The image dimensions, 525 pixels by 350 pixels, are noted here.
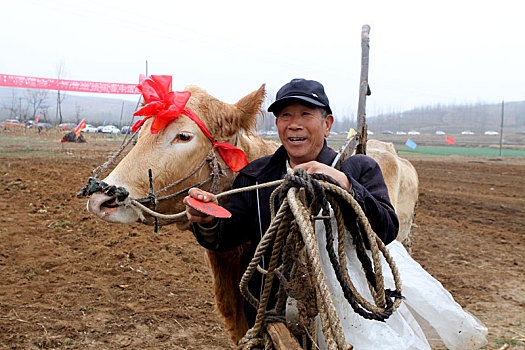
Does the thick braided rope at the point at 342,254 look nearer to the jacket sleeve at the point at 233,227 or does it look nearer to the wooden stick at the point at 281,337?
the wooden stick at the point at 281,337

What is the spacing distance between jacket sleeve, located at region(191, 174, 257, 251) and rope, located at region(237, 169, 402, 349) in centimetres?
58

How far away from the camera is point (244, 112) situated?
2668 mm

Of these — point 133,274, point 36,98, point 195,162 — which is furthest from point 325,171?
point 36,98

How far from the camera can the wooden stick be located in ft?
4.45

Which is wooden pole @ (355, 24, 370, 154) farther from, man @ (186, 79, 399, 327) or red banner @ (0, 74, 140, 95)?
red banner @ (0, 74, 140, 95)

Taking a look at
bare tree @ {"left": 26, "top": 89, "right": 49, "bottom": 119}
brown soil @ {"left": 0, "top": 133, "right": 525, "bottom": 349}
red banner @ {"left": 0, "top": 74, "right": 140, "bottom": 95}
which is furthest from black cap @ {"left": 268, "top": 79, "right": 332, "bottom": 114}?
bare tree @ {"left": 26, "top": 89, "right": 49, "bottom": 119}

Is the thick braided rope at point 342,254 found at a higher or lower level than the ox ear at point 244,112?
lower

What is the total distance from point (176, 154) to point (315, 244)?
136 cm

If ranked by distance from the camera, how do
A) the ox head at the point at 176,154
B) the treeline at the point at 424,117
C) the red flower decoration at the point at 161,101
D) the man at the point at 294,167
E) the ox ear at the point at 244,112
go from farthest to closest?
the treeline at the point at 424,117 → the ox ear at the point at 244,112 → the red flower decoration at the point at 161,101 → the ox head at the point at 176,154 → the man at the point at 294,167

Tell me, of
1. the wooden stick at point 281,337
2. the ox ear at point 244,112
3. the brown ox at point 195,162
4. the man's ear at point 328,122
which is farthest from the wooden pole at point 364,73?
the wooden stick at point 281,337

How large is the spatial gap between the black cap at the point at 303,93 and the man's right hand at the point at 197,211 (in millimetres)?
577

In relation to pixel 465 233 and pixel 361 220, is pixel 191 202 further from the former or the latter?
pixel 465 233

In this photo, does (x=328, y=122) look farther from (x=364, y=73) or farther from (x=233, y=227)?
(x=364, y=73)

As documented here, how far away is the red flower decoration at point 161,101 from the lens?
7.75 ft
